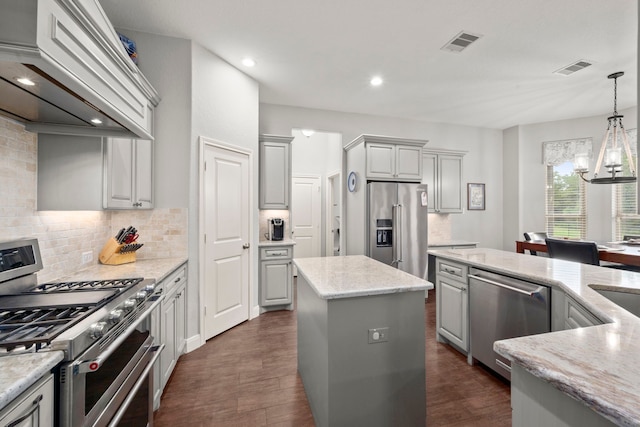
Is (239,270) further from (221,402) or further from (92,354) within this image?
(92,354)

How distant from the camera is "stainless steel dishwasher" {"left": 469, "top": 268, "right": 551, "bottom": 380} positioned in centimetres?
186

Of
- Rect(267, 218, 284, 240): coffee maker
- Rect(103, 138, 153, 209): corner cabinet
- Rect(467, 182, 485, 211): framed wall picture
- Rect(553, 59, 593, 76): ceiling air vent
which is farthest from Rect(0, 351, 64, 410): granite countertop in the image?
Rect(467, 182, 485, 211): framed wall picture

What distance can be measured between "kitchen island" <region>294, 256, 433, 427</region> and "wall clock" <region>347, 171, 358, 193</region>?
2819mm

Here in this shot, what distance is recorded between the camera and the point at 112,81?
55.4 inches

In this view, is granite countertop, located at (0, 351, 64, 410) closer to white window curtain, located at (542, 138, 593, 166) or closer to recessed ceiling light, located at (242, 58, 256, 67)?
recessed ceiling light, located at (242, 58, 256, 67)

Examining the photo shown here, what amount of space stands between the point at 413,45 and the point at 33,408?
3.75 m

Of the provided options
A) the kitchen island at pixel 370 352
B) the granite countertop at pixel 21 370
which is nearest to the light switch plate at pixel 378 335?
the kitchen island at pixel 370 352

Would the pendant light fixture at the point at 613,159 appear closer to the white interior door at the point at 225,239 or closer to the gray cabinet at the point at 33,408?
the white interior door at the point at 225,239

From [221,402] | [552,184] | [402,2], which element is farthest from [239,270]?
[552,184]

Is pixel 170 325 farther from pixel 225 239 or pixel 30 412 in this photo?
pixel 30 412

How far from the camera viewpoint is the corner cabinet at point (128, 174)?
80.3 inches

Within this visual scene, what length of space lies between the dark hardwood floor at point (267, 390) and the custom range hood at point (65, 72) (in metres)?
1.89

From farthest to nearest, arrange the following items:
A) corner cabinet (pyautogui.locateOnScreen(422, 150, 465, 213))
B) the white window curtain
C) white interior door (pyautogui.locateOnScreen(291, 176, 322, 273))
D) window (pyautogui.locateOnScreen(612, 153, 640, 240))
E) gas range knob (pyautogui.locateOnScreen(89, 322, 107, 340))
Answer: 1. white interior door (pyautogui.locateOnScreen(291, 176, 322, 273))
2. the white window curtain
3. corner cabinet (pyautogui.locateOnScreen(422, 150, 465, 213))
4. window (pyautogui.locateOnScreen(612, 153, 640, 240))
5. gas range knob (pyautogui.locateOnScreen(89, 322, 107, 340))

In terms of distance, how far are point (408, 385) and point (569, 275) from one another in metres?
1.27
